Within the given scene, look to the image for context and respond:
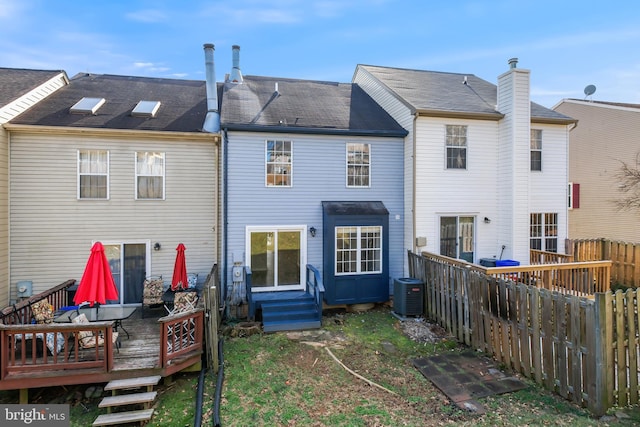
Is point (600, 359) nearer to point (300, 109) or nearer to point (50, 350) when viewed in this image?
point (50, 350)

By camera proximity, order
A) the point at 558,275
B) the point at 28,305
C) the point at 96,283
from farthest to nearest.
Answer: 1. the point at 558,275
2. the point at 28,305
3. the point at 96,283

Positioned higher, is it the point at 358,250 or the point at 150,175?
the point at 150,175

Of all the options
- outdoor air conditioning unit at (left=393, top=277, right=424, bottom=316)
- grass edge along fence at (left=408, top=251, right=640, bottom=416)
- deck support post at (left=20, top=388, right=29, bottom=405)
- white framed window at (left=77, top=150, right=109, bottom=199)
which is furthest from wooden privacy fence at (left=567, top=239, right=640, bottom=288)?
white framed window at (left=77, top=150, right=109, bottom=199)

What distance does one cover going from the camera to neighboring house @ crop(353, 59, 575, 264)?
1069 cm

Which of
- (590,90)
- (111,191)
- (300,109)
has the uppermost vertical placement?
(590,90)

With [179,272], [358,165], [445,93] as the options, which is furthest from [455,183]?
[179,272]

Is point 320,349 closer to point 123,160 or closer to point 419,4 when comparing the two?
point 123,160

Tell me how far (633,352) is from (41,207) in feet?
44.8

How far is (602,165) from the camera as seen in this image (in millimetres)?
16797

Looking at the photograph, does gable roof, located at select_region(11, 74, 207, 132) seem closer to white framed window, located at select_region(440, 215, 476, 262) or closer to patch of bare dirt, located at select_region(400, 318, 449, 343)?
patch of bare dirt, located at select_region(400, 318, 449, 343)

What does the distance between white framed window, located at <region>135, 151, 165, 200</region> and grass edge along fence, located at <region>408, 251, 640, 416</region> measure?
915 centimetres

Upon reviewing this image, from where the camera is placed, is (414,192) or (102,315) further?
(414,192)

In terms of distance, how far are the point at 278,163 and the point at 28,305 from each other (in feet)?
22.9

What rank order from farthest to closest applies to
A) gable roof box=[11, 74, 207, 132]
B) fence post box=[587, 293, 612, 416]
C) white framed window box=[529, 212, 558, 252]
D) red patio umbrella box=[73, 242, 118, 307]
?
white framed window box=[529, 212, 558, 252] < gable roof box=[11, 74, 207, 132] < red patio umbrella box=[73, 242, 118, 307] < fence post box=[587, 293, 612, 416]
